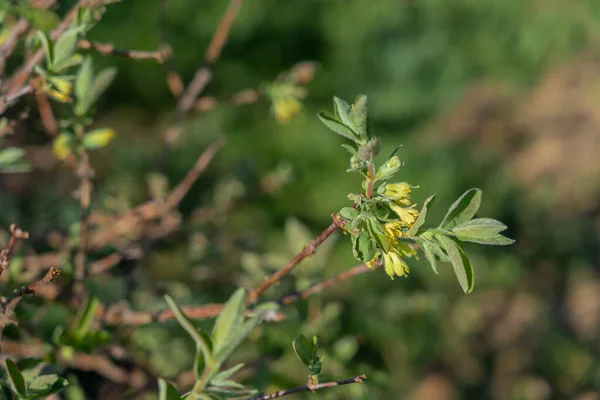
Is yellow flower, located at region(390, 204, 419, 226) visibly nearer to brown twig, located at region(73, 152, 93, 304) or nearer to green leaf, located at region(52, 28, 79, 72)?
green leaf, located at region(52, 28, 79, 72)

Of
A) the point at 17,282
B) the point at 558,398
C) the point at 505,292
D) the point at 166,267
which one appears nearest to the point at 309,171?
the point at 166,267

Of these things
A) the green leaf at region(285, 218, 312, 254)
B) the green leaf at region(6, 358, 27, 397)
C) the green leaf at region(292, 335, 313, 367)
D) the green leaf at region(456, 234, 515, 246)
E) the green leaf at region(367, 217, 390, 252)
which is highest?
the green leaf at region(367, 217, 390, 252)

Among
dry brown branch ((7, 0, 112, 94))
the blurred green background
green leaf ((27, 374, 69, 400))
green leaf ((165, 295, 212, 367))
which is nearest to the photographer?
green leaf ((165, 295, 212, 367))

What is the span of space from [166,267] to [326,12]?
1.17m

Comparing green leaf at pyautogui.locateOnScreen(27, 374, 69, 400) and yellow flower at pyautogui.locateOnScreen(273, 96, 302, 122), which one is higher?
yellow flower at pyautogui.locateOnScreen(273, 96, 302, 122)

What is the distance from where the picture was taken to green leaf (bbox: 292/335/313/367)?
710 mm

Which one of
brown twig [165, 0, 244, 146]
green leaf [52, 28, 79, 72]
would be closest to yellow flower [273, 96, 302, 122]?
brown twig [165, 0, 244, 146]

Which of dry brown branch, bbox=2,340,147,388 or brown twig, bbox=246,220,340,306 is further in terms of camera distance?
dry brown branch, bbox=2,340,147,388

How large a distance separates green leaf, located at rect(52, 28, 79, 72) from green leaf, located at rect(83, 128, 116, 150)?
6.6 inches

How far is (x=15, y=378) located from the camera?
2.30 ft

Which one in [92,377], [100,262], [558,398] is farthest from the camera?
[558,398]

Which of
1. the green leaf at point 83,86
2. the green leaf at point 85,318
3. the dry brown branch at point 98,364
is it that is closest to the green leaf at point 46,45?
the green leaf at point 83,86

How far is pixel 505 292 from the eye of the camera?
2.34 meters

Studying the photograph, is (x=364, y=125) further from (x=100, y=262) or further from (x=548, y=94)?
(x=548, y=94)
